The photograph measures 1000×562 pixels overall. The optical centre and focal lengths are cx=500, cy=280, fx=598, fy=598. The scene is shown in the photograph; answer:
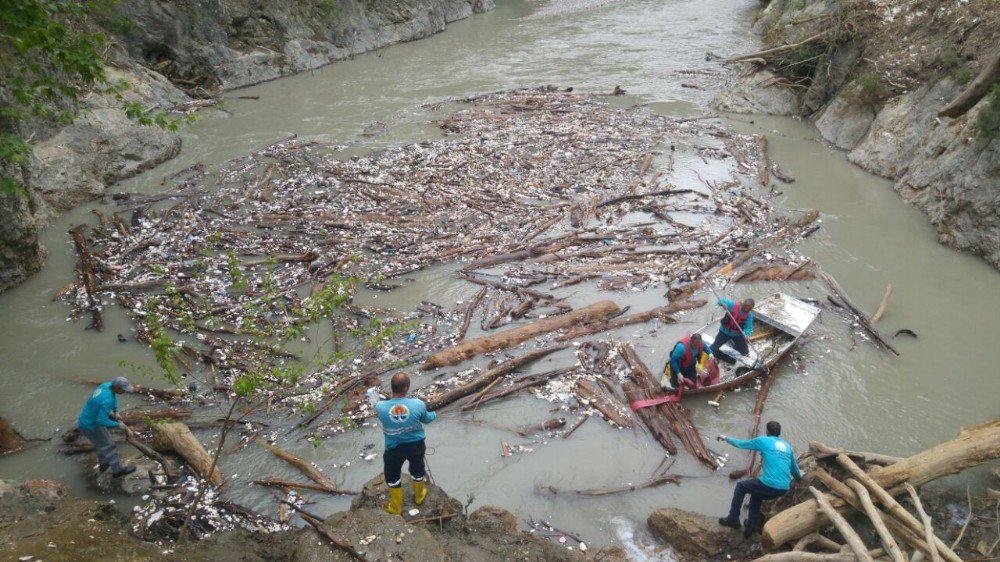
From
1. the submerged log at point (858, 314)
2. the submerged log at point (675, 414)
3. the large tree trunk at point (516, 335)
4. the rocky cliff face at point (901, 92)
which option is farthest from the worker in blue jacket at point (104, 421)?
the rocky cliff face at point (901, 92)

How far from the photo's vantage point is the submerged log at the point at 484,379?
9.75 m

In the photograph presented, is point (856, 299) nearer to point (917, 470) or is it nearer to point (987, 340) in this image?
point (987, 340)

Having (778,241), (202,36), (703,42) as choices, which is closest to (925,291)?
(778,241)

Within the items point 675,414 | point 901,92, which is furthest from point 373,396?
point 901,92

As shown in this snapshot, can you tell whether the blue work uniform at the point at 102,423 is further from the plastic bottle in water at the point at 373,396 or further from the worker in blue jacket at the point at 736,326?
the worker in blue jacket at the point at 736,326

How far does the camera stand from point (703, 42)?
3369 cm

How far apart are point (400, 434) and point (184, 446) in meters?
3.53

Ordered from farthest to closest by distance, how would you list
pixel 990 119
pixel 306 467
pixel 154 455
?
pixel 990 119
pixel 306 467
pixel 154 455

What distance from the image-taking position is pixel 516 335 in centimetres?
1139

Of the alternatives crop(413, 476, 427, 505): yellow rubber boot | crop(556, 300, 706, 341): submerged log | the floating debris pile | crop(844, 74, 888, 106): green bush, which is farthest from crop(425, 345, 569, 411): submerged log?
crop(844, 74, 888, 106): green bush

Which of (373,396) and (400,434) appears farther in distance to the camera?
(373,396)

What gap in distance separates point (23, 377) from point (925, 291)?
17.8 m

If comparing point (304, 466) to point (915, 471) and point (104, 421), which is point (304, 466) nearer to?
point (104, 421)

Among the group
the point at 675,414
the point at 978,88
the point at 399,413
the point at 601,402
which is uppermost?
the point at 978,88
